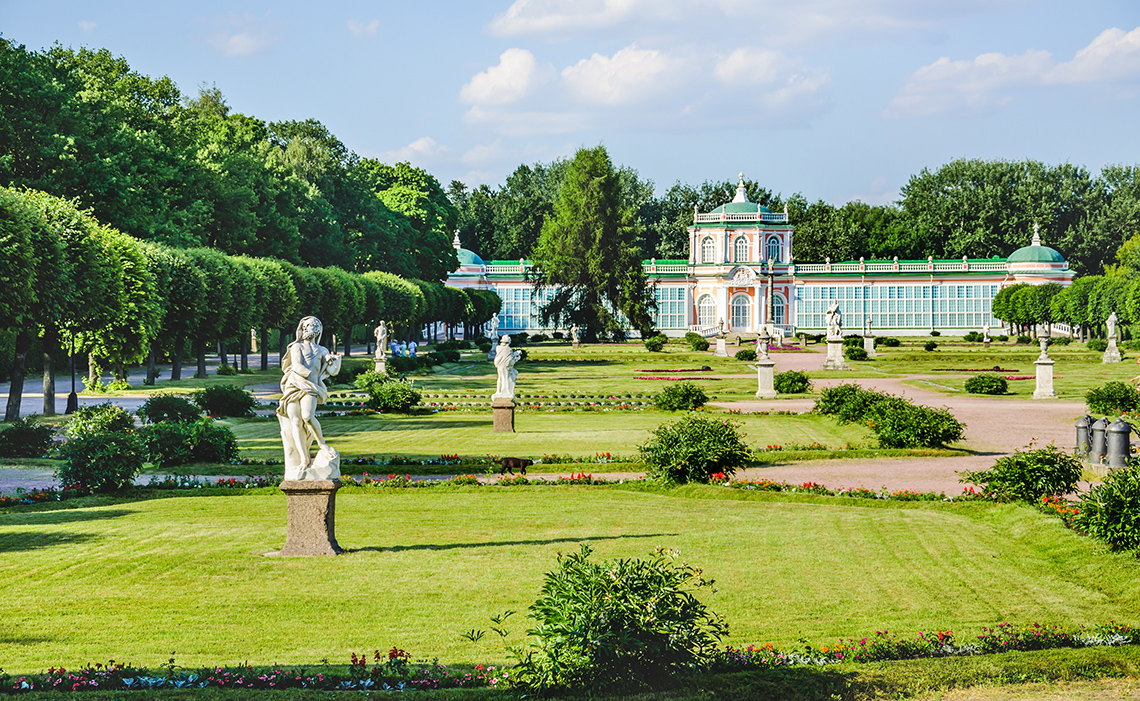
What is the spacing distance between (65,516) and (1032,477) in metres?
13.0

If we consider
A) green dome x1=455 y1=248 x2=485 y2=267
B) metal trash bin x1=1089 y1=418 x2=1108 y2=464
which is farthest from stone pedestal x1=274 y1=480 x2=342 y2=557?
green dome x1=455 y1=248 x2=485 y2=267

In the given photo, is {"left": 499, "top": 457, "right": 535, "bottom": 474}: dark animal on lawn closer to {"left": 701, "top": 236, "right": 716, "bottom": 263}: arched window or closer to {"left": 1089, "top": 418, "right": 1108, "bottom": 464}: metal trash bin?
{"left": 1089, "top": 418, "right": 1108, "bottom": 464}: metal trash bin

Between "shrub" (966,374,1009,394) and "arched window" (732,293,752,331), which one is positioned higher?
"arched window" (732,293,752,331)

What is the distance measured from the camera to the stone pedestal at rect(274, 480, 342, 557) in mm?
11320

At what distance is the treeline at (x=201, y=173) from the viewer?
39875 mm

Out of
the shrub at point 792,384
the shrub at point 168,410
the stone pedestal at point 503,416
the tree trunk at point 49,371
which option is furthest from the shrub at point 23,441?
the shrub at point 792,384

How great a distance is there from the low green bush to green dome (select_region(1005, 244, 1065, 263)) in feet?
287

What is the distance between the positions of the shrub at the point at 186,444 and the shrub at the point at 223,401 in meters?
7.93

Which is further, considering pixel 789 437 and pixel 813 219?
pixel 813 219

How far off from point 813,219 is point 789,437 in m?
88.0

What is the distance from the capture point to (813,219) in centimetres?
10844

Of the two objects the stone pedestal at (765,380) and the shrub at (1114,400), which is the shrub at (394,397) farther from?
the shrub at (1114,400)

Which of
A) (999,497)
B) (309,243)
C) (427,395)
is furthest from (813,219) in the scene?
(999,497)

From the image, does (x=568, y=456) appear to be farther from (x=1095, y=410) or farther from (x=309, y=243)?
(x=309, y=243)
